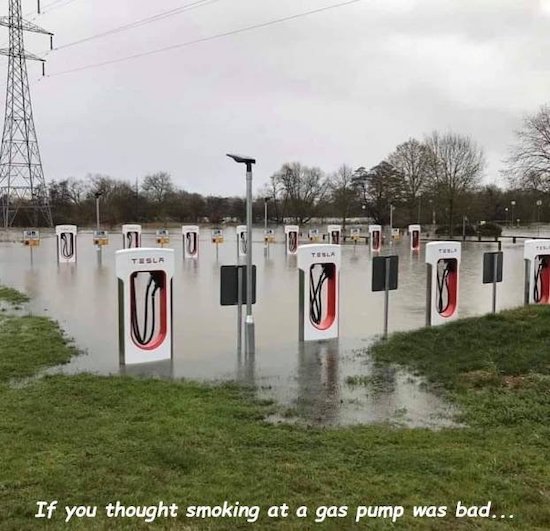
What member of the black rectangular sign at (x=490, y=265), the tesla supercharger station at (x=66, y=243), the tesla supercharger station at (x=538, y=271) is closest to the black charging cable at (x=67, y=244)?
the tesla supercharger station at (x=66, y=243)

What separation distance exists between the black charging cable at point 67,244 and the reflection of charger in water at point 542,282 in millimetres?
17834

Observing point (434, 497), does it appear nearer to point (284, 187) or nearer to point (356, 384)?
point (356, 384)

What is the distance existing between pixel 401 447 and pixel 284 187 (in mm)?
83255

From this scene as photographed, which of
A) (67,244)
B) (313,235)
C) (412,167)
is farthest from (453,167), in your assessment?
(67,244)

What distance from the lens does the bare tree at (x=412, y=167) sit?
70062mm

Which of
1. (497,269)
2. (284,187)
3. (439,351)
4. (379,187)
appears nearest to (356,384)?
(439,351)

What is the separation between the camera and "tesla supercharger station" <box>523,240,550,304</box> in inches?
494

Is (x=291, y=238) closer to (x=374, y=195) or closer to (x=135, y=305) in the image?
(x=135, y=305)

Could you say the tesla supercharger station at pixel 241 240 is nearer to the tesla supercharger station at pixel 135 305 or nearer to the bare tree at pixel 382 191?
the tesla supercharger station at pixel 135 305

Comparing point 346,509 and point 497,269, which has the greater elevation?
point 497,269

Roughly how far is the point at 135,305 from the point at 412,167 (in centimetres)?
6748

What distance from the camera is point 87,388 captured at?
652 cm

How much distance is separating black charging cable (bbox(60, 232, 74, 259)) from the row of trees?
39249mm

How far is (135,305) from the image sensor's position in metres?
8.29
